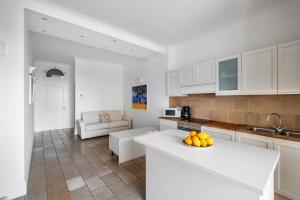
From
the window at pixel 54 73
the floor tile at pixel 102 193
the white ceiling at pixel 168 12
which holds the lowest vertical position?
the floor tile at pixel 102 193

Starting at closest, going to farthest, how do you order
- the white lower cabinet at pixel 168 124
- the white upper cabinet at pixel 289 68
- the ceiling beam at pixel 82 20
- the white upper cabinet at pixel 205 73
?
the white upper cabinet at pixel 289 68
the ceiling beam at pixel 82 20
the white upper cabinet at pixel 205 73
the white lower cabinet at pixel 168 124

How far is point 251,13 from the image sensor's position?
2469 millimetres

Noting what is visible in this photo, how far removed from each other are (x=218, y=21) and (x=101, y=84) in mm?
4641

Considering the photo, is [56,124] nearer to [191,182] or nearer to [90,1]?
[90,1]

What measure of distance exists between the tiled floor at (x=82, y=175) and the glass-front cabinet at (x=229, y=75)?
1.69 meters

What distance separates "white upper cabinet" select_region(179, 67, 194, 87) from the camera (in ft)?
10.8

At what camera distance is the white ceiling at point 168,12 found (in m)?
2.19

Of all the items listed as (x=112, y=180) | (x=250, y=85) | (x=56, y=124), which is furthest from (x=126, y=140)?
(x=56, y=124)

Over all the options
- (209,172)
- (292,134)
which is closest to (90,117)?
→ (209,172)

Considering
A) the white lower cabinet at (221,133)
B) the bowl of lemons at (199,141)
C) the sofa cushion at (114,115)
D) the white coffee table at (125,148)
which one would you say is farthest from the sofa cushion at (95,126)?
the bowl of lemons at (199,141)

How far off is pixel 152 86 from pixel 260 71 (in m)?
2.92

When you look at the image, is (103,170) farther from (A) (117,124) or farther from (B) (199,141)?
(A) (117,124)

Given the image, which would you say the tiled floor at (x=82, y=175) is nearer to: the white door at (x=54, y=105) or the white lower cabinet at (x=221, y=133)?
the white lower cabinet at (x=221, y=133)

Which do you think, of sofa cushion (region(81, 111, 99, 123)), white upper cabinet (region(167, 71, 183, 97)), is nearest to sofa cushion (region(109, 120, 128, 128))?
sofa cushion (region(81, 111, 99, 123))
